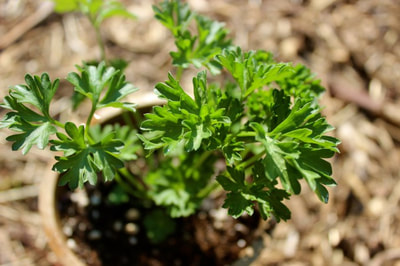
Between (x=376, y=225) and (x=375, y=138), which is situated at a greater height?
(x=375, y=138)

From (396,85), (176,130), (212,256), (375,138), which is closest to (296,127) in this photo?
(176,130)

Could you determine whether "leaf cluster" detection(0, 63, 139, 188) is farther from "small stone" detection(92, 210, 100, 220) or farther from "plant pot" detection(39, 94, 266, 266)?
"small stone" detection(92, 210, 100, 220)

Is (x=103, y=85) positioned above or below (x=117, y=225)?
above

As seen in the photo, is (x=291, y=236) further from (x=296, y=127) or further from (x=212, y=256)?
(x=296, y=127)

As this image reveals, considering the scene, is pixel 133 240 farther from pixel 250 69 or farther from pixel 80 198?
A: pixel 250 69

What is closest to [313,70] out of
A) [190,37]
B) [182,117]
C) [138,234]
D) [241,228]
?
[241,228]

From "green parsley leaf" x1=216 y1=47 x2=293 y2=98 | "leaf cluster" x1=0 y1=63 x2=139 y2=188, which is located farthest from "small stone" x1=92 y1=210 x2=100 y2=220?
"green parsley leaf" x1=216 y1=47 x2=293 y2=98
